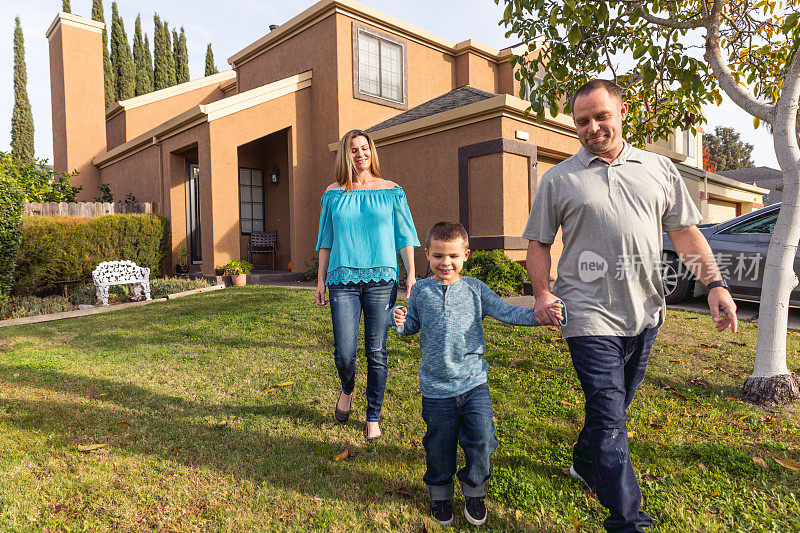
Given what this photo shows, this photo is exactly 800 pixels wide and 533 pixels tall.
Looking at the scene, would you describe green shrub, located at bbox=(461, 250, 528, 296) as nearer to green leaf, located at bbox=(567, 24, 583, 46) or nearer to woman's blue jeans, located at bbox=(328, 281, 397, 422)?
green leaf, located at bbox=(567, 24, 583, 46)

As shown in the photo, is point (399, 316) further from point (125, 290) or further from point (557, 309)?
point (125, 290)

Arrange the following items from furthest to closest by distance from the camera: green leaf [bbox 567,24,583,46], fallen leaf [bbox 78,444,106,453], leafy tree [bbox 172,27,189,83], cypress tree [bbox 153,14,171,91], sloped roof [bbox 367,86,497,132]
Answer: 1. leafy tree [bbox 172,27,189,83]
2. cypress tree [bbox 153,14,171,91]
3. sloped roof [bbox 367,86,497,132]
4. green leaf [bbox 567,24,583,46]
5. fallen leaf [bbox 78,444,106,453]

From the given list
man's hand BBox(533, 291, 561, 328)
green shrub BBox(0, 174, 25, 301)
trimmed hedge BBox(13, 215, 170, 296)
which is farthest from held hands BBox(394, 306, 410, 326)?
trimmed hedge BBox(13, 215, 170, 296)

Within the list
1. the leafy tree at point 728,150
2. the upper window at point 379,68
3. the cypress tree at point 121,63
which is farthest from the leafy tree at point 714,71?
the leafy tree at point 728,150

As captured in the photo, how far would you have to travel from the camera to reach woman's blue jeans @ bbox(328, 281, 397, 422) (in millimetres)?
3354

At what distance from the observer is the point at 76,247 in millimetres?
10539

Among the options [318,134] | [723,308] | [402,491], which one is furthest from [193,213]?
[723,308]

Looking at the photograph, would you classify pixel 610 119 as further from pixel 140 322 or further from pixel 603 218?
A: pixel 140 322

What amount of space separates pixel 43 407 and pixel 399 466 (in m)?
3.06

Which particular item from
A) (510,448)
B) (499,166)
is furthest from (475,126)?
(510,448)

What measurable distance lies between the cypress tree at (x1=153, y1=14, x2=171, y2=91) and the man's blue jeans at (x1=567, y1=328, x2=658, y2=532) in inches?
1315

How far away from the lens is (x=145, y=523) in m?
2.42

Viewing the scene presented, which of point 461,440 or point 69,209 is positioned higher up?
point 69,209

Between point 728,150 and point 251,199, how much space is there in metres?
43.8
